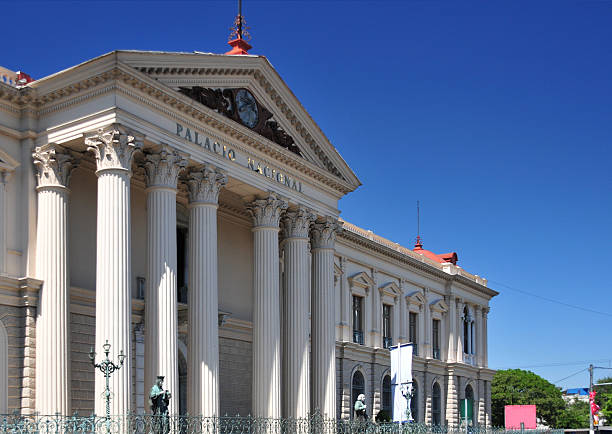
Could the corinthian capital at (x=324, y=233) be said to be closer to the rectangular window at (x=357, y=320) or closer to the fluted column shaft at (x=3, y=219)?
the rectangular window at (x=357, y=320)

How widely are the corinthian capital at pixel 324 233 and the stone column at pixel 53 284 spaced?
11.2 meters

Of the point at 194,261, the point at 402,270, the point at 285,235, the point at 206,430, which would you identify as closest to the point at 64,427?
the point at 206,430

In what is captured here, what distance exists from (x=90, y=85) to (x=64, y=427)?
9074 millimetres

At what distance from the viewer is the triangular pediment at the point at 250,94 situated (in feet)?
83.1

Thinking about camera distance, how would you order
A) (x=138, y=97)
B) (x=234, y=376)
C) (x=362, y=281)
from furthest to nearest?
1. (x=362, y=281)
2. (x=234, y=376)
3. (x=138, y=97)

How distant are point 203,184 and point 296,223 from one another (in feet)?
19.1

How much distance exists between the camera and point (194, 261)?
2645cm

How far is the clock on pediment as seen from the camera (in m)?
26.8

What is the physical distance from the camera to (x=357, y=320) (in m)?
44.1

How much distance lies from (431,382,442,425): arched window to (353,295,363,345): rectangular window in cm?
882

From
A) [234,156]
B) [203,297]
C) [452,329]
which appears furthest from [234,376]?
[452,329]

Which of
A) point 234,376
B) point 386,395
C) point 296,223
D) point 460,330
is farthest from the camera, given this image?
point 460,330

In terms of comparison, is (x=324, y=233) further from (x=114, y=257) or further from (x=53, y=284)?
(x=53, y=284)

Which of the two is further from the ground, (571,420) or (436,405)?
(436,405)
